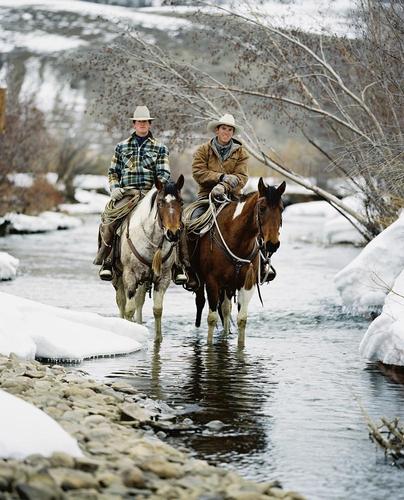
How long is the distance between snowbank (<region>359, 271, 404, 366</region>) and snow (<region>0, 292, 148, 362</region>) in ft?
8.47

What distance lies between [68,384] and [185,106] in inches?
479

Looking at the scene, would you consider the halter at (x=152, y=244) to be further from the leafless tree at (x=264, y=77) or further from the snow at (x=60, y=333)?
the leafless tree at (x=264, y=77)

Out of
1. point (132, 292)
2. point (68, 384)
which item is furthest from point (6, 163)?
point (68, 384)

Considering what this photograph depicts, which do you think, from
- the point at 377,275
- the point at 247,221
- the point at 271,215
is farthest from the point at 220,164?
the point at 377,275

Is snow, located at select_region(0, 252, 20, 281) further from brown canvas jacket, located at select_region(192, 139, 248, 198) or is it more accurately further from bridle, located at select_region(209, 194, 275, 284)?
bridle, located at select_region(209, 194, 275, 284)

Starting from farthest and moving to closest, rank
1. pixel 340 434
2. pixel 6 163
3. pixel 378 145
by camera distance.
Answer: pixel 6 163, pixel 378 145, pixel 340 434

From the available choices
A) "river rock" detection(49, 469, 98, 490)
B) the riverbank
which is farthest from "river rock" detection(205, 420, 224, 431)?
"river rock" detection(49, 469, 98, 490)

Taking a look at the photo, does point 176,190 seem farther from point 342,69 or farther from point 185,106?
point 342,69

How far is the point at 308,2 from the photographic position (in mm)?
21000

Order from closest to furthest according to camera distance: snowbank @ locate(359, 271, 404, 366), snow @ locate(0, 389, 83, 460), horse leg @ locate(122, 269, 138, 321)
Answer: snow @ locate(0, 389, 83, 460) → snowbank @ locate(359, 271, 404, 366) → horse leg @ locate(122, 269, 138, 321)

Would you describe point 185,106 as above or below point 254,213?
above

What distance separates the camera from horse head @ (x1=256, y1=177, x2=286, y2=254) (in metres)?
12.9

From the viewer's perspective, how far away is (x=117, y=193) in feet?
47.4

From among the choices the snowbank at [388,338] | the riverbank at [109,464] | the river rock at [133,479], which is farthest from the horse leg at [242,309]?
the river rock at [133,479]
